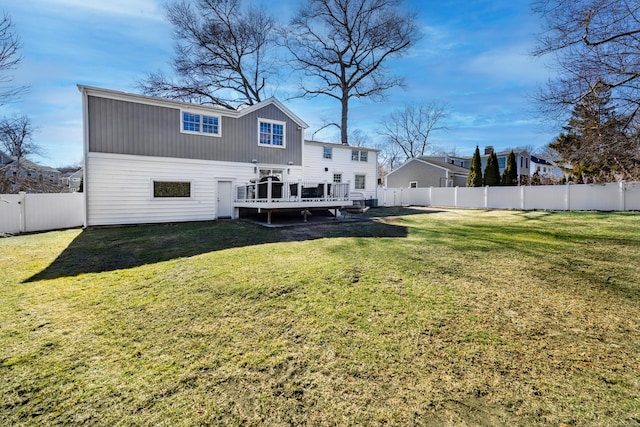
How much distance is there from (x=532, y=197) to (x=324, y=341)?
18.7 m

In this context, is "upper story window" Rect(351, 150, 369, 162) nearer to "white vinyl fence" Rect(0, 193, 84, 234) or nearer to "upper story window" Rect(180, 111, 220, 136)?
"upper story window" Rect(180, 111, 220, 136)

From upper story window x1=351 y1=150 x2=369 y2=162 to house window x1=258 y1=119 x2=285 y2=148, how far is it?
22.3 ft

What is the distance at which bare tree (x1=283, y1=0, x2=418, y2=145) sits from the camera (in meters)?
21.6

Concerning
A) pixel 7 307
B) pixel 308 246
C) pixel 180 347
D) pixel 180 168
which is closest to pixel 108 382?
pixel 180 347

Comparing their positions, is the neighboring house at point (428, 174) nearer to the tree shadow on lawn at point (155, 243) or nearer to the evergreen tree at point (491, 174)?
the evergreen tree at point (491, 174)

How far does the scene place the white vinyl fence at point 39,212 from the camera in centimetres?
941

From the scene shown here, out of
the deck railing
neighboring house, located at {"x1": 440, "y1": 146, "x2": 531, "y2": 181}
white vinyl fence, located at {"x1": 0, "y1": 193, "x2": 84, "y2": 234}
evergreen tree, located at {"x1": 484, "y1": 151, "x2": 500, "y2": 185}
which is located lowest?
white vinyl fence, located at {"x1": 0, "y1": 193, "x2": 84, "y2": 234}

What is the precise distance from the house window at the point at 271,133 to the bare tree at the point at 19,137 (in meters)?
17.6

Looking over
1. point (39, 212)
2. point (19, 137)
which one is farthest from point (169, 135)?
point (19, 137)

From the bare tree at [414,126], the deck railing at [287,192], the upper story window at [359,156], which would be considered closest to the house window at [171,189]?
the deck railing at [287,192]

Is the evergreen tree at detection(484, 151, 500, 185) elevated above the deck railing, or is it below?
above

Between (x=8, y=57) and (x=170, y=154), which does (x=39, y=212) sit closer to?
(x=170, y=154)

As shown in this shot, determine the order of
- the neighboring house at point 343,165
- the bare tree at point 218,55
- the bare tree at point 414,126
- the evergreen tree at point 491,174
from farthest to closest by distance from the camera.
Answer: the bare tree at point 414,126, the evergreen tree at point 491,174, the bare tree at point 218,55, the neighboring house at point 343,165

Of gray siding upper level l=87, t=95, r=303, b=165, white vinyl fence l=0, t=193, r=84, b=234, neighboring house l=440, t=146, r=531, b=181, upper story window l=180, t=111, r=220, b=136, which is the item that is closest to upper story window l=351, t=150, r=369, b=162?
gray siding upper level l=87, t=95, r=303, b=165
